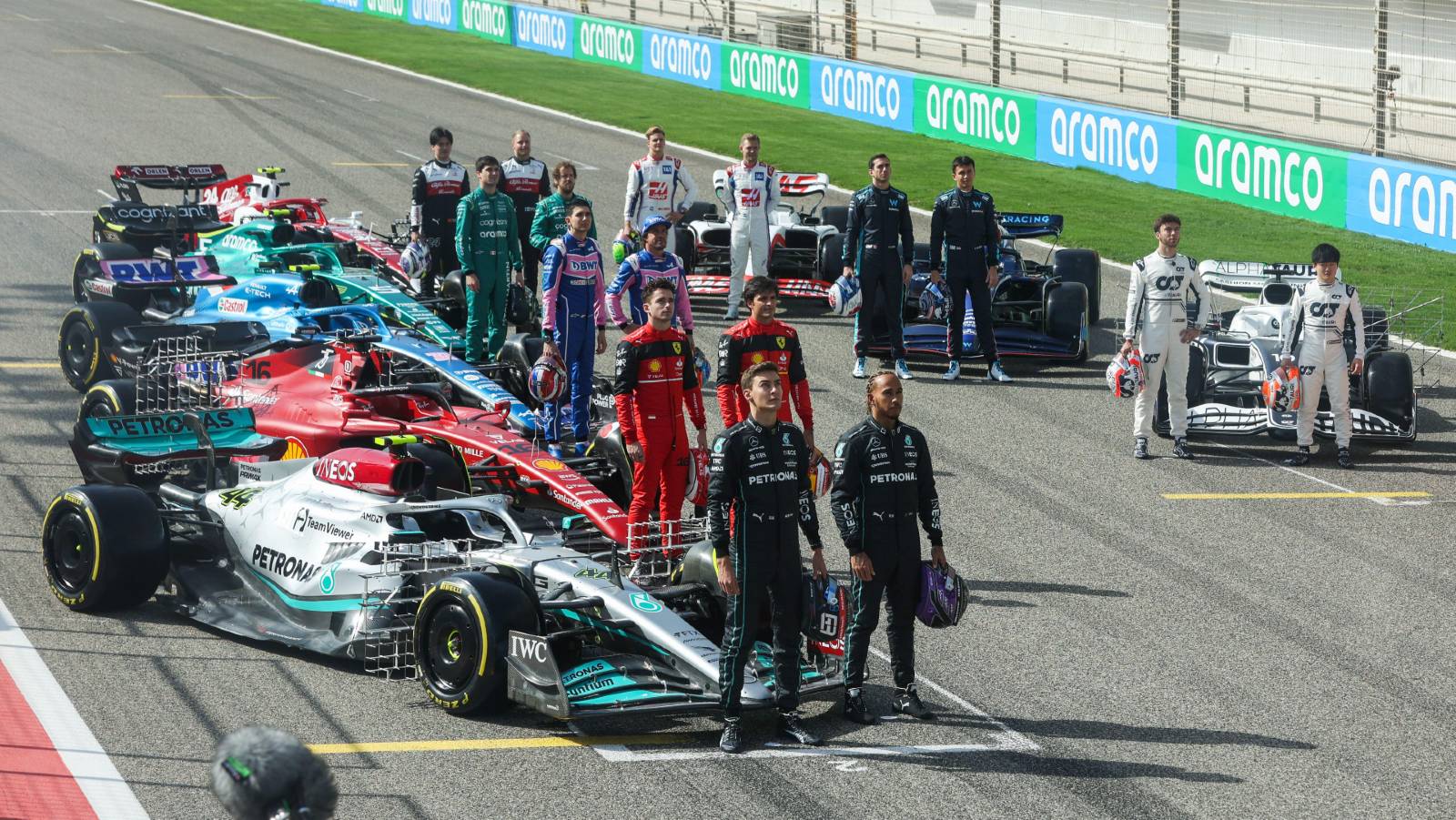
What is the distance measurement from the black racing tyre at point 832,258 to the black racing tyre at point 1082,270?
7.79 feet

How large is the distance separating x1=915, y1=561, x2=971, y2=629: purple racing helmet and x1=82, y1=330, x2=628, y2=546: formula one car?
8.40 ft

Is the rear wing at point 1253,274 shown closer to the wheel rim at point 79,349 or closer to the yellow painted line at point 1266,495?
the yellow painted line at point 1266,495

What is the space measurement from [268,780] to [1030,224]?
15.7 meters

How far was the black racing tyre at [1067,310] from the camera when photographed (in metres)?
18.0

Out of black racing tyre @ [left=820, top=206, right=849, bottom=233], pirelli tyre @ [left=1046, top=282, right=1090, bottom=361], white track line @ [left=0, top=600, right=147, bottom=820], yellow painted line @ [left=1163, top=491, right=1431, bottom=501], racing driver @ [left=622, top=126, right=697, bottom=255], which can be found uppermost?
racing driver @ [left=622, top=126, right=697, bottom=255]

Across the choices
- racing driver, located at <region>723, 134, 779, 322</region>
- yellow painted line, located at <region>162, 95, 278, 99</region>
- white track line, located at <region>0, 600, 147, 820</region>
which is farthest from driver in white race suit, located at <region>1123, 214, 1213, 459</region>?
yellow painted line, located at <region>162, 95, 278, 99</region>

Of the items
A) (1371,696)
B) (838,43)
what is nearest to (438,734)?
(1371,696)

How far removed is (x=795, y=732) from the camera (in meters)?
9.30

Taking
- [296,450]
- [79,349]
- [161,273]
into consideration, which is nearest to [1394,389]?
[296,450]

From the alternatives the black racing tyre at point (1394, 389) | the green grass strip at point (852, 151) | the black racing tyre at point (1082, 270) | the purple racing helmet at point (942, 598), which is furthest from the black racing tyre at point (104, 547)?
the green grass strip at point (852, 151)

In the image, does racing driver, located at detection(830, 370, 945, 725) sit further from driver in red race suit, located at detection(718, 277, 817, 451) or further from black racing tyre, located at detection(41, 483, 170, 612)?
black racing tyre, located at detection(41, 483, 170, 612)

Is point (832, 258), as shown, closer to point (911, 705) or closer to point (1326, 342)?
point (1326, 342)

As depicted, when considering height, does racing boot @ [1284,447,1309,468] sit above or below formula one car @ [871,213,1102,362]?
below

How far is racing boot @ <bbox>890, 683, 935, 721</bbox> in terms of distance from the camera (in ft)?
31.8
